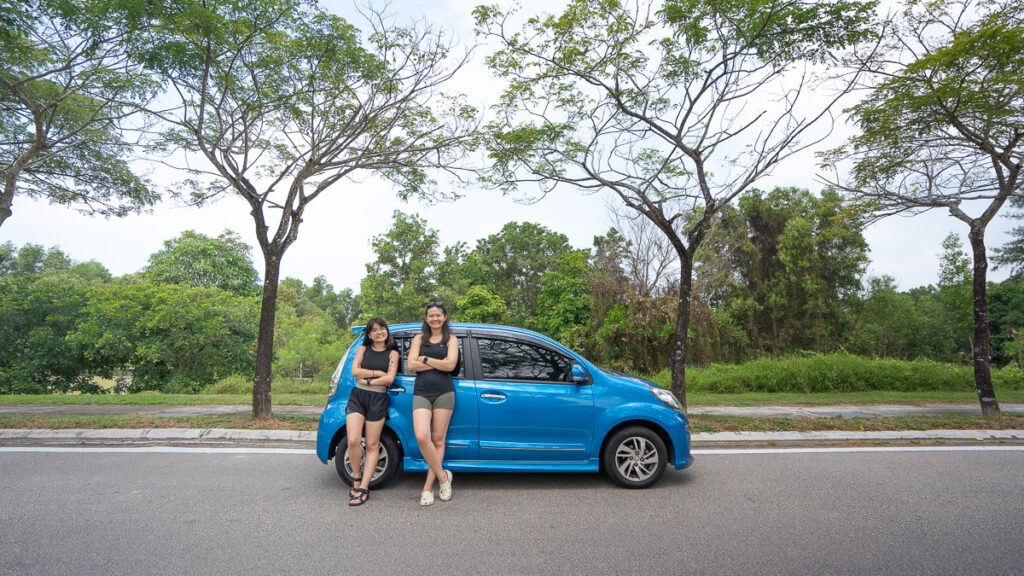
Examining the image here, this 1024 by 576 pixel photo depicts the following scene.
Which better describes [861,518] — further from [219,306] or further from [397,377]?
[219,306]

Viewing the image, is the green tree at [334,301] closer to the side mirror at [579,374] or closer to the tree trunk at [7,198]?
the tree trunk at [7,198]

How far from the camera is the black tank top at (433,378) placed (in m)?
4.91

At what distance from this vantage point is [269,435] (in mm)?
7781

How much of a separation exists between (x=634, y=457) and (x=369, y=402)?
2752 millimetres

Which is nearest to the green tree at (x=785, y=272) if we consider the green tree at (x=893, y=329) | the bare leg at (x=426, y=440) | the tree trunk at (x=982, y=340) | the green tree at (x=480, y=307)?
the green tree at (x=893, y=329)

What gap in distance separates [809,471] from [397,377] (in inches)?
194

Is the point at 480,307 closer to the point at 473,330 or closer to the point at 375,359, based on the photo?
the point at 473,330

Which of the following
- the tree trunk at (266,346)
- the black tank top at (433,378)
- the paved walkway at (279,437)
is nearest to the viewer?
the black tank top at (433,378)

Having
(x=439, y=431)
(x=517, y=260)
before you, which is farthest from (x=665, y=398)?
(x=517, y=260)

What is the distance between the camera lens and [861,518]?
14.5 ft

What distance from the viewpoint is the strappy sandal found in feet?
15.4

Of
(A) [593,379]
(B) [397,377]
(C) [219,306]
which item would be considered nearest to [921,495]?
(A) [593,379]

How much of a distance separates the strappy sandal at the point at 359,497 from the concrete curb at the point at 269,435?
313cm

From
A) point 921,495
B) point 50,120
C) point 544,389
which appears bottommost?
point 921,495
